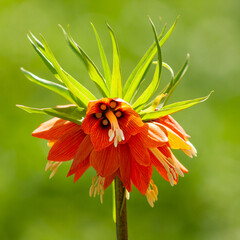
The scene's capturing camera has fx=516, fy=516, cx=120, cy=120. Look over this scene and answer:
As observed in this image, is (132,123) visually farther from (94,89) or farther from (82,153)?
(94,89)

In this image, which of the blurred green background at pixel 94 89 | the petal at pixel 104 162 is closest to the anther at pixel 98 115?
the petal at pixel 104 162

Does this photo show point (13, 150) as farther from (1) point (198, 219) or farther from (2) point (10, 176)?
(1) point (198, 219)

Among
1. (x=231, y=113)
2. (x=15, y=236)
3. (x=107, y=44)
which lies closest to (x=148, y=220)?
(x=15, y=236)

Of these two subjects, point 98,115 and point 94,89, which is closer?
point 98,115

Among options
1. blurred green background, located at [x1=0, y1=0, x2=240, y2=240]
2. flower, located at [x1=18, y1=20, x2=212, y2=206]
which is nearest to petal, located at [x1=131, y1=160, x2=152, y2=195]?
flower, located at [x1=18, y1=20, x2=212, y2=206]

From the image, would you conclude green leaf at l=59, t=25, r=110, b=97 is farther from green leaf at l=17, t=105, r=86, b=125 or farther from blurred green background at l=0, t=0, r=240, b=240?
blurred green background at l=0, t=0, r=240, b=240

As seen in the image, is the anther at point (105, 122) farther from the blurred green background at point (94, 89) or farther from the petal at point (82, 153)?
the blurred green background at point (94, 89)

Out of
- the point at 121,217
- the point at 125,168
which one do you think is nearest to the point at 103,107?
the point at 125,168
